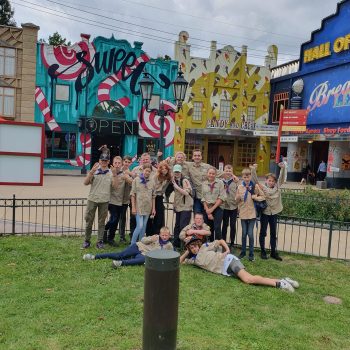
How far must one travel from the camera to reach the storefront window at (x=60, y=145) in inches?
1054

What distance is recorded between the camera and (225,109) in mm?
31219

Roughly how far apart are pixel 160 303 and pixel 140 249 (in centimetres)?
330

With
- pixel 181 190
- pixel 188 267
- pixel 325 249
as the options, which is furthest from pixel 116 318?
pixel 325 249

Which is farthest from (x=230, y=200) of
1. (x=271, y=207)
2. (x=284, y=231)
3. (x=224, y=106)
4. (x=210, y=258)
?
(x=224, y=106)

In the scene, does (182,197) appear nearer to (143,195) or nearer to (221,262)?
(143,195)

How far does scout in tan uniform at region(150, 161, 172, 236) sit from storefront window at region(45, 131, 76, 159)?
2026 centimetres

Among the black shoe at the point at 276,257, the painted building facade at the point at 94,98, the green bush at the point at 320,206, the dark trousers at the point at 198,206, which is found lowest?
the black shoe at the point at 276,257

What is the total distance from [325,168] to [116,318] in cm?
2344

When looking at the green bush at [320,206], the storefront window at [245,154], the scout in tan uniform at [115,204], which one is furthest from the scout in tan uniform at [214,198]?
the storefront window at [245,154]

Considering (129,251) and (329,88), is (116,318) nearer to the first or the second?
(129,251)

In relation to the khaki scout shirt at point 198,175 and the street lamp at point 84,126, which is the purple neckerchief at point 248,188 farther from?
the street lamp at point 84,126

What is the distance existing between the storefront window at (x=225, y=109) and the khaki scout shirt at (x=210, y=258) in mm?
24834

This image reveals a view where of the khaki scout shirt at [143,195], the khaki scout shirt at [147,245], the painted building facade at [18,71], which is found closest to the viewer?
the khaki scout shirt at [147,245]

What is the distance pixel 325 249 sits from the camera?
9.26m
